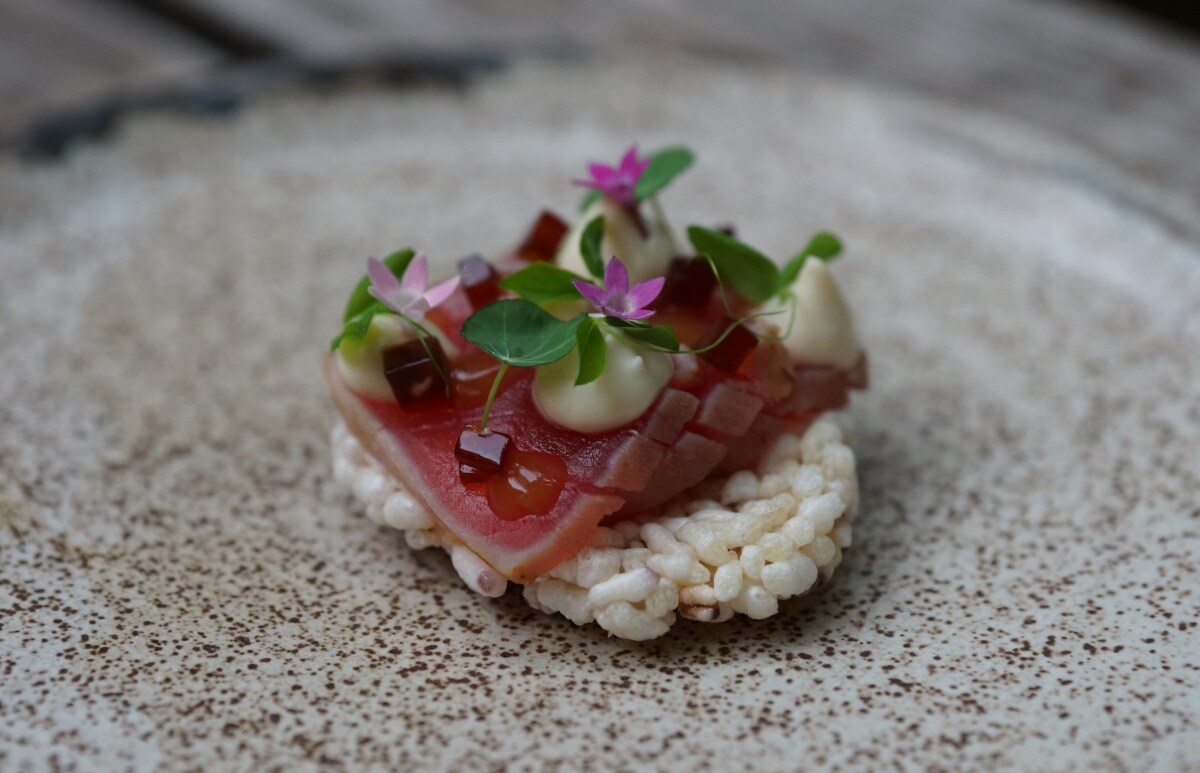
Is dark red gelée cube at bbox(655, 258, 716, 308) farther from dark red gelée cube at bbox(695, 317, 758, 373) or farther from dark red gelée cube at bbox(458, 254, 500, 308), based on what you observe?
dark red gelée cube at bbox(458, 254, 500, 308)

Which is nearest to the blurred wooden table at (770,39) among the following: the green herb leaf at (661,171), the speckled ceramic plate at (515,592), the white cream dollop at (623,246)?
the speckled ceramic plate at (515,592)

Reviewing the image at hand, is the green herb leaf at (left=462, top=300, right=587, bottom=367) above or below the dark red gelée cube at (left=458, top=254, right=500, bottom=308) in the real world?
above

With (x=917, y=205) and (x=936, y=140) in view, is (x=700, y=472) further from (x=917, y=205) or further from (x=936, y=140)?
(x=936, y=140)

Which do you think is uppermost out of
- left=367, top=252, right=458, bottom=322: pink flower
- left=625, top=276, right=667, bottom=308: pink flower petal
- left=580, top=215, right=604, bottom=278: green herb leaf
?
left=625, top=276, right=667, bottom=308: pink flower petal

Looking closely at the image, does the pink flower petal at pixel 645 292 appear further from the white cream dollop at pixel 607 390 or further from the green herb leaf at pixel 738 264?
the green herb leaf at pixel 738 264

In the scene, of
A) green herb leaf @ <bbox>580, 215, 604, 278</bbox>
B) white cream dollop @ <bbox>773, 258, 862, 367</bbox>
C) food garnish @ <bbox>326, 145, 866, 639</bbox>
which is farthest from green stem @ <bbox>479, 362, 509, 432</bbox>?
white cream dollop @ <bbox>773, 258, 862, 367</bbox>

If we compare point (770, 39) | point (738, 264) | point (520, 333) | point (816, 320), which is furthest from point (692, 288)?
point (770, 39)
